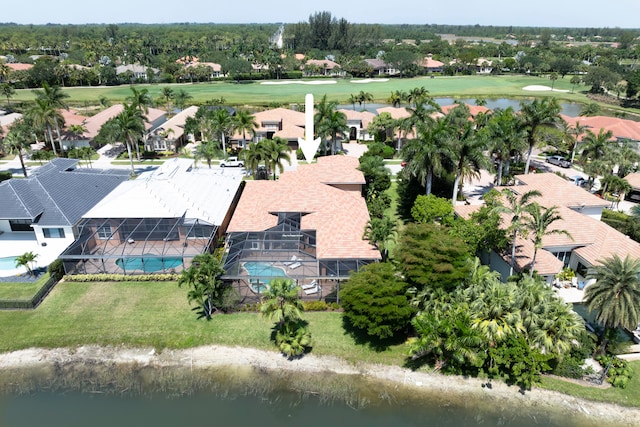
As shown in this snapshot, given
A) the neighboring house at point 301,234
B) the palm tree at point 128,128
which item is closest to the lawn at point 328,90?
the palm tree at point 128,128

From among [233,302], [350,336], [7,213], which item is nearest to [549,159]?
[350,336]

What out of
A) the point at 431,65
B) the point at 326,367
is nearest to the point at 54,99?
the point at 326,367

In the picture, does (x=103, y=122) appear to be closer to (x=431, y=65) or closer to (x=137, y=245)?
(x=137, y=245)

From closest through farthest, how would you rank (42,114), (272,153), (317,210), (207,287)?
(207,287) < (317,210) < (272,153) < (42,114)

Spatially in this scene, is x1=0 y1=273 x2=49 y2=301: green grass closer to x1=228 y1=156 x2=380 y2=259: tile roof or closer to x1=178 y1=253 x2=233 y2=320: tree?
x1=178 y1=253 x2=233 y2=320: tree

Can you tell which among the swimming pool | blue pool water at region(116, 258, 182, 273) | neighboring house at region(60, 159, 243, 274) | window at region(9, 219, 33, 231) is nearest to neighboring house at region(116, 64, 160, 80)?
window at region(9, 219, 33, 231)

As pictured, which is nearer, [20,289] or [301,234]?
[20,289]

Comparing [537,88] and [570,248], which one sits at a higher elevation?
[537,88]

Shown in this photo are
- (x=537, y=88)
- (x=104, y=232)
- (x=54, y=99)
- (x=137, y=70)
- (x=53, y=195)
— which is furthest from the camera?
(x=137, y=70)

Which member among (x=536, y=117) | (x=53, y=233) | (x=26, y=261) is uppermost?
(x=536, y=117)
